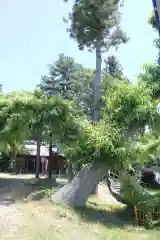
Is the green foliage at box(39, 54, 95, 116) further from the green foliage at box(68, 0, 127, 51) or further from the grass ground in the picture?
the grass ground

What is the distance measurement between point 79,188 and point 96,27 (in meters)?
8.95

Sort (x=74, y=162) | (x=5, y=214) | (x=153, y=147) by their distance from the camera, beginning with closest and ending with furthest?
(x=5, y=214), (x=153, y=147), (x=74, y=162)

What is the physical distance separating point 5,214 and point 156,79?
304 inches

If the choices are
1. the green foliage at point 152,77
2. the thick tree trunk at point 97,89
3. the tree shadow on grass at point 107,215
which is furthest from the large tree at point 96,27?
the tree shadow on grass at point 107,215

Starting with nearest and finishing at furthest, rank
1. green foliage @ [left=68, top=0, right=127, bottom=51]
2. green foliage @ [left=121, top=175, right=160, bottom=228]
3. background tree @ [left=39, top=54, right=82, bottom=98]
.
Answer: green foliage @ [left=121, top=175, right=160, bottom=228] < green foliage @ [left=68, top=0, right=127, bottom=51] < background tree @ [left=39, top=54, right=82, bottom=98]

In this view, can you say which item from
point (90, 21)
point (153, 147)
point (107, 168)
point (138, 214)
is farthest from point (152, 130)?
point (90, 21)

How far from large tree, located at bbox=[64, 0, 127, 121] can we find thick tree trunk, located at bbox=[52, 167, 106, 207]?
542 cm

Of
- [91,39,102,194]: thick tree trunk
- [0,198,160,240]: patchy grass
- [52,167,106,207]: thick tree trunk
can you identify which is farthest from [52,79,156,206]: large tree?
[91,39,102,194]: thick tree trunk

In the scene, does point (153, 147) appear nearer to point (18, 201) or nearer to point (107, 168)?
point (107, 168)

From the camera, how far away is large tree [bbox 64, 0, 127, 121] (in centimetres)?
1709

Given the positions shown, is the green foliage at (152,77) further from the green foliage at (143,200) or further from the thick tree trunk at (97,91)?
the thick tree trunk at (97,91)

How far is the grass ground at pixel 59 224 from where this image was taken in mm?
9195

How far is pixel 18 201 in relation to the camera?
12.2 metres

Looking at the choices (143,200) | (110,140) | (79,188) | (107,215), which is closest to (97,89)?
(110,140)
